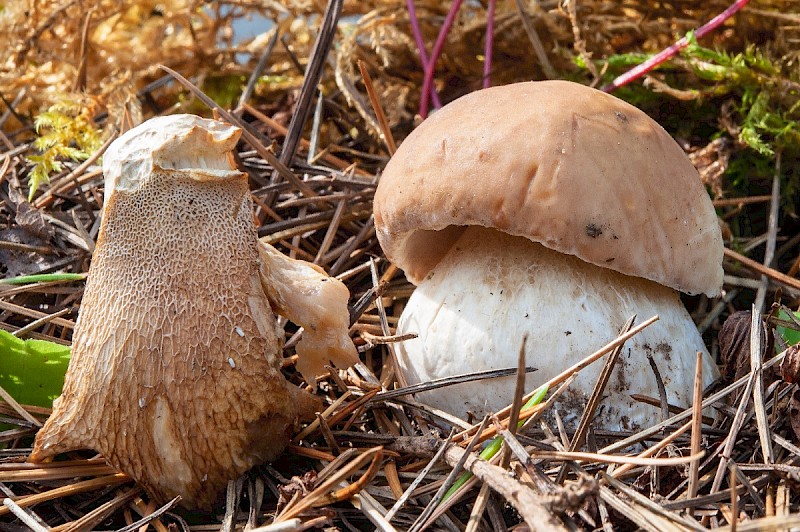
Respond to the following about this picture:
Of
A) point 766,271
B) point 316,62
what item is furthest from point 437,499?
point 316,62

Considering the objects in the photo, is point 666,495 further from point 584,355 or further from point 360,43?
point 360,43

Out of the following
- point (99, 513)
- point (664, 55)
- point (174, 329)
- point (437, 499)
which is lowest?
point (99, 513)

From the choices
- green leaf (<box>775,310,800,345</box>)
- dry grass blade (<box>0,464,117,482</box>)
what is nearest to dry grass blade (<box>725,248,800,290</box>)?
green leaf (<box>775,310,800,345</box>)

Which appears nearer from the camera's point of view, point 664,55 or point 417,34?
point 664,55

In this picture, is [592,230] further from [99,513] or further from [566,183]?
[99,513]

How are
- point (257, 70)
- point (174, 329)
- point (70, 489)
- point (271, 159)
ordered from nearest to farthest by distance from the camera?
point (174, 329)
point (70, 489)
point (271, 159)
point (257, 70)

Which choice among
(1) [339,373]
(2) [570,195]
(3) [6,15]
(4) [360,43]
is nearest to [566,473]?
(2) [570,195]
